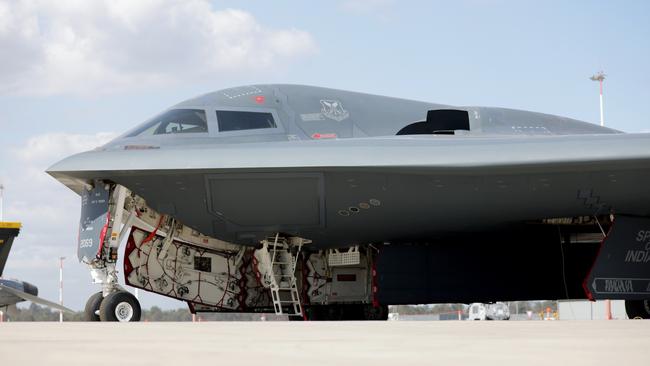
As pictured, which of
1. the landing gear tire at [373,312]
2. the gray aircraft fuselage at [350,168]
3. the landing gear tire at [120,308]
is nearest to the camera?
the landing gear tire at [120,308]

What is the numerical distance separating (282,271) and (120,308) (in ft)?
10.8

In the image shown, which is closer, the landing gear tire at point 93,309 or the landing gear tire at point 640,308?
the landing gear tire at point 93,309

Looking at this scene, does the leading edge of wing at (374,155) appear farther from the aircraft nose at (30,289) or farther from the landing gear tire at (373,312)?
the aircraft nose at (30,289)

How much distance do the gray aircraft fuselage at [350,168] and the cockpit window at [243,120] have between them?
0.06 feet

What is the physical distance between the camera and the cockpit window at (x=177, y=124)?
476 inches

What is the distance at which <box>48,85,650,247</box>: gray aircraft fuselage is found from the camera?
1137 cm

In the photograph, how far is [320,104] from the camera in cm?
1293

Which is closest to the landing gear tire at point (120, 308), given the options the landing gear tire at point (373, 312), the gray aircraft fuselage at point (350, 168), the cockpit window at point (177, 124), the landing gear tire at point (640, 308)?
the gray aircraft fuselage at point (350, 168)

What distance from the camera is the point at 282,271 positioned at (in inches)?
538

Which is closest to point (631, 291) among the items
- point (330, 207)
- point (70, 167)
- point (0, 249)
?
point (330, 207)

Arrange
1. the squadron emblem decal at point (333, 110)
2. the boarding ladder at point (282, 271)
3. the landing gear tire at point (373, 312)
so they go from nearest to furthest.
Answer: the squadron emblem decal at point (333, 110), the boarding ladder at point (282, 271), the landing gear tire at point (373, 312)

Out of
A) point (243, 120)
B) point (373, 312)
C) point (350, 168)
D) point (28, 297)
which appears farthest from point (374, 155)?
point (28, 297)

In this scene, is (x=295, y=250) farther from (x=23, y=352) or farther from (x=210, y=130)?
(x=23, y=352)

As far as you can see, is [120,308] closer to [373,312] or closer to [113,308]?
[113,308]
